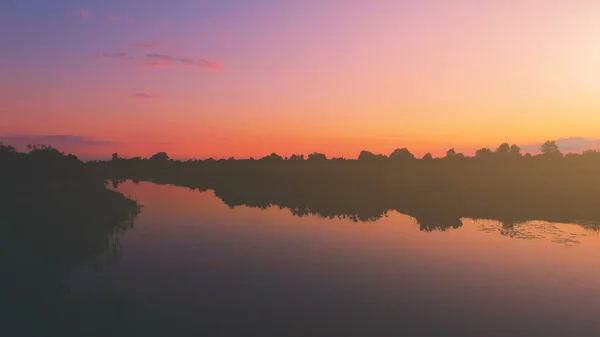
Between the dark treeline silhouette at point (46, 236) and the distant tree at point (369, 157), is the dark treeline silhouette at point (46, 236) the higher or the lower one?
the lower one

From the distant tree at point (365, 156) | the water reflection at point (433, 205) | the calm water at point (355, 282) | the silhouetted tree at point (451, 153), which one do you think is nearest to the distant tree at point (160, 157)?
the distant tree at point (365, 156)

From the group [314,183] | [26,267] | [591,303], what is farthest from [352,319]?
[314,183]

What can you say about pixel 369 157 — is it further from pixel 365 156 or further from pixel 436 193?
pixel 436 193

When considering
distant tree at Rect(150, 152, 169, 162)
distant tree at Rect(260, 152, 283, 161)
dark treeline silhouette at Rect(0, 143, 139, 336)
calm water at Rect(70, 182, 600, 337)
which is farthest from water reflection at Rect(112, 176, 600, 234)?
distant tree at Rect(150, 152, 169, 162)

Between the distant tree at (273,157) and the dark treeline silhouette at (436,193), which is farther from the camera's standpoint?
the distant tree at (273,157)

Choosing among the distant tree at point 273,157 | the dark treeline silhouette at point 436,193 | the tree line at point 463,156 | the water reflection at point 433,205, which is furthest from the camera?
the distant tree at point 273,157

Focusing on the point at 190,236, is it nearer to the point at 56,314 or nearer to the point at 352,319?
the point at 56,314

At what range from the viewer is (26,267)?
19.3 m

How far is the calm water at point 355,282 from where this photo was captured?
14555 mm

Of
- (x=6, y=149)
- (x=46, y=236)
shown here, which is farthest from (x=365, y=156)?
(x=46, y=236)

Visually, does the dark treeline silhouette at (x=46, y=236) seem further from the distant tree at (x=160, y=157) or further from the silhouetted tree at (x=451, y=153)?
the distant tree at (x=160, y=157)

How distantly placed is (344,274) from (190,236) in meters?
14.5

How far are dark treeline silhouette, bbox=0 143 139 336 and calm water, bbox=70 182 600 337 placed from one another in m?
1.52

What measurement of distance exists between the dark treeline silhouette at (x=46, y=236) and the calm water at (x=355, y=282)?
152 centimetres
